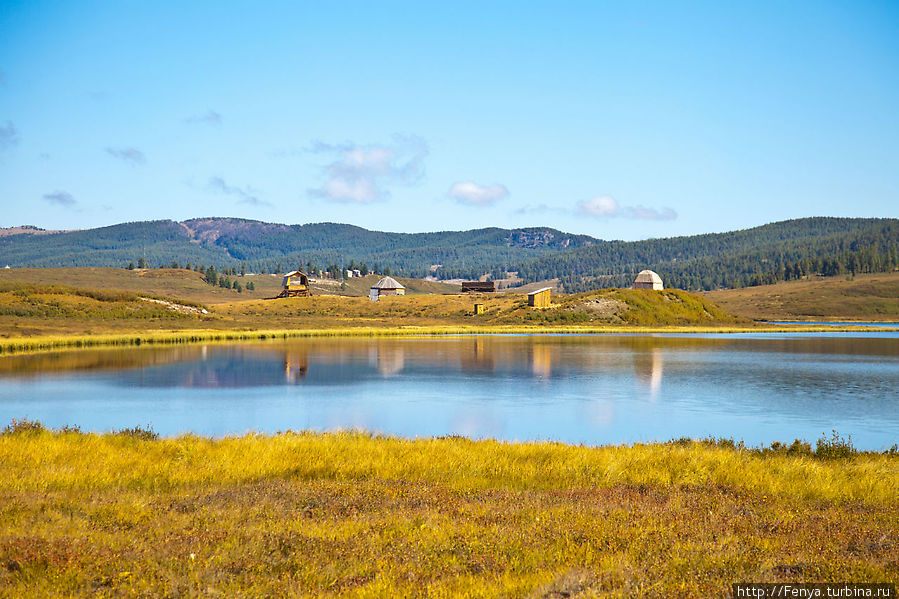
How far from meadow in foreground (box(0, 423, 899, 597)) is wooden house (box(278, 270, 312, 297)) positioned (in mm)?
139925

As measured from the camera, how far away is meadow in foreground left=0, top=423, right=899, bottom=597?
8570 millimetres

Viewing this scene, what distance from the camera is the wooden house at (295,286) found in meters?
156

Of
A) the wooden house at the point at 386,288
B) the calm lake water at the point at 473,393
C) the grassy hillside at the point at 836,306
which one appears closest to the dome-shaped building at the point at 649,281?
the grassy hillside at the point at 836,306

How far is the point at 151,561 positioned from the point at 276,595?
1.74 m

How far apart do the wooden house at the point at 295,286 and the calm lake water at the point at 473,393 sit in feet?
303

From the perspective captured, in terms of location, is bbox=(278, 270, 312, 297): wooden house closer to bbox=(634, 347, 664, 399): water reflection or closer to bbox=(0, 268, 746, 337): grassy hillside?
bbox=(0, 268, 746, 337): grassy hillside

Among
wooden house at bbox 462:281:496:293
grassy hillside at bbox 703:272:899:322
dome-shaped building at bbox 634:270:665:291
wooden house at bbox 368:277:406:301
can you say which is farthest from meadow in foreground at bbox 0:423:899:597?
grassy hillside at bbox 703:272:899:322

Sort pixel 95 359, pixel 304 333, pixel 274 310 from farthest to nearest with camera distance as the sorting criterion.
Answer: pixel 274 310
pixel 304 333
pixel 95 359

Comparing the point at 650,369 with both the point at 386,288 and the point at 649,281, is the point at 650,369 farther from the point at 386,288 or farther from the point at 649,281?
the point at 386,288

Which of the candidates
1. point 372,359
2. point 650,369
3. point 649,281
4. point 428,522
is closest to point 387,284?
point 649,281

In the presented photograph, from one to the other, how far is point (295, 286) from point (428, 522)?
151 meters

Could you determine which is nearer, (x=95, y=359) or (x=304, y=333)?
(x=95, y=359)

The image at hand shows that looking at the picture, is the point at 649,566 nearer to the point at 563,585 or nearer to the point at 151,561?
the point at 563,585

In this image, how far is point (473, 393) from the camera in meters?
37.3
